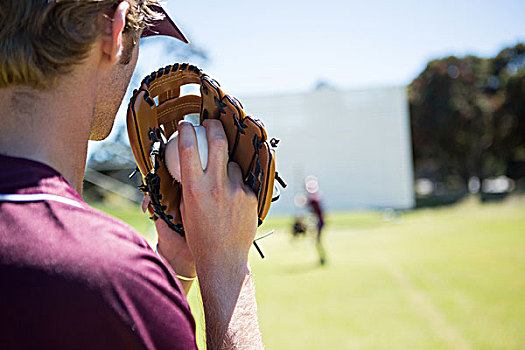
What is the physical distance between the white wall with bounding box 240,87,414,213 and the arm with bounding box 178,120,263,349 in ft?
122

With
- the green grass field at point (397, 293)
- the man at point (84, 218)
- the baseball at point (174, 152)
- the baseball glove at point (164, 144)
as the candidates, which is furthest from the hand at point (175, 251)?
the green grass field at point (397, 293)

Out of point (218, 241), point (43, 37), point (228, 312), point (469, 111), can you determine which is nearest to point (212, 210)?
point (218, 241)

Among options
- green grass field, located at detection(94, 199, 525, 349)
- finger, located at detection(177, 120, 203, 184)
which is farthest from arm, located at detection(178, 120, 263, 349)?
green grass field, located at detection(94, 199, 525, 349)

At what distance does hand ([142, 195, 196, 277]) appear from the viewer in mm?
1483

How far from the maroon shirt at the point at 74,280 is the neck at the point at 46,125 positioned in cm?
6

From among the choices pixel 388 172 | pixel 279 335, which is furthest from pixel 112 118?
pixel 388 172

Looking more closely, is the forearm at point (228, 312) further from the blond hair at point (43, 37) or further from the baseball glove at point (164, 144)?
the blond hair at point (43, 37)

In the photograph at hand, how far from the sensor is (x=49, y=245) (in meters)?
0.81

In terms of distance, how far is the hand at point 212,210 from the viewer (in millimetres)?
1174

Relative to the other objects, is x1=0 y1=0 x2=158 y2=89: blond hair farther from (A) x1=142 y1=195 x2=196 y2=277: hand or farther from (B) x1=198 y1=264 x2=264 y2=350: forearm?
(A) x1=142 y1=195 x2=196 y2=277: hand

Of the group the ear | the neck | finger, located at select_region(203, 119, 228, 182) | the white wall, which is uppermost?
the ear

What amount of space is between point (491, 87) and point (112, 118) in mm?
46070

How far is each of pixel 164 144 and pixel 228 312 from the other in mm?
564

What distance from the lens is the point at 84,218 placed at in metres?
0.86
